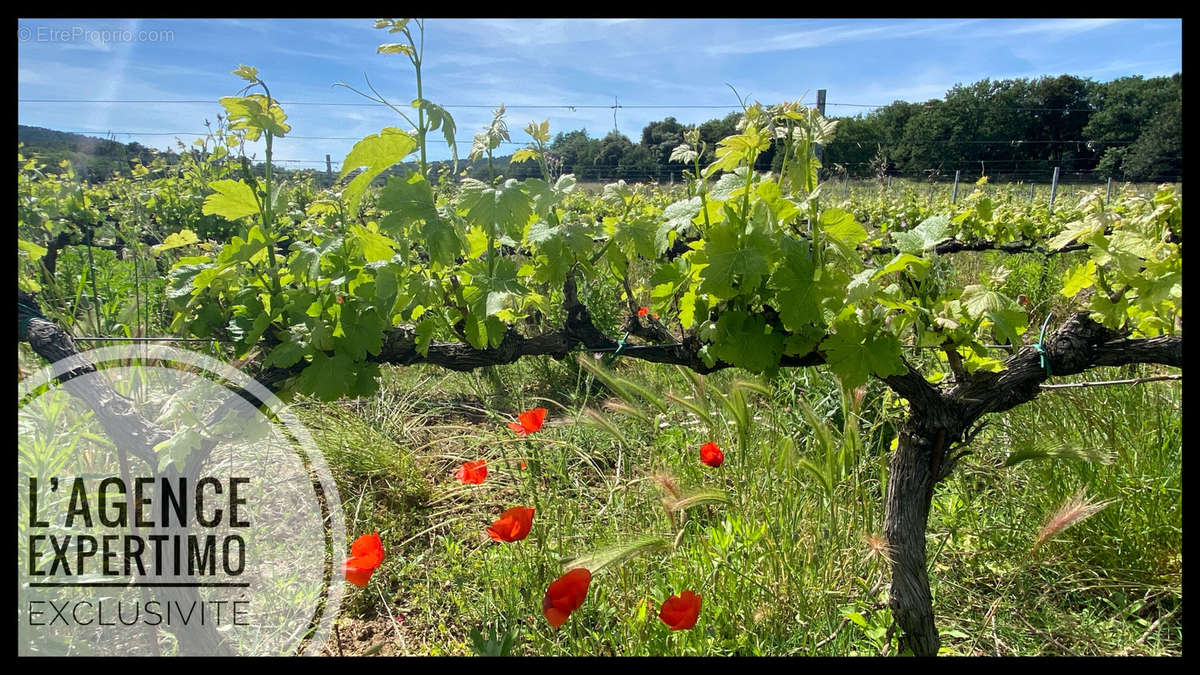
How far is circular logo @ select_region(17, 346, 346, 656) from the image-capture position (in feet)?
4.57

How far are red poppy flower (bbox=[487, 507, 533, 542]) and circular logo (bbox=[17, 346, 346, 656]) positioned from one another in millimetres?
581

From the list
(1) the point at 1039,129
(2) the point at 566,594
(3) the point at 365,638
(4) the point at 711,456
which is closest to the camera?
(2) the point at 566,594

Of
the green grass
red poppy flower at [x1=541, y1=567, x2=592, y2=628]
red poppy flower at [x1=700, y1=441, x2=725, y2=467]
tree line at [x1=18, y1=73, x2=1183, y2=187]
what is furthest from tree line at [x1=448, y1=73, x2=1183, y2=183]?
red poppy flower at [x1=541, y1=567, x2=592, y2=628]

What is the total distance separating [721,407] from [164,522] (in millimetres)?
1874

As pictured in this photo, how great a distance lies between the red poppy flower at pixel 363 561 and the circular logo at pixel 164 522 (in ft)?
1.17

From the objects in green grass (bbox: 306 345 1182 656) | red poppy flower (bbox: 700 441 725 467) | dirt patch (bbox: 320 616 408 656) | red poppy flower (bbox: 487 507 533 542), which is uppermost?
red poppy flower (bbox: 700 441 725 467)

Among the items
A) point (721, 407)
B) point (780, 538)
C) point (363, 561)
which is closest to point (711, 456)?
point (780, 538)

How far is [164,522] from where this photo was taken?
57.9 inches

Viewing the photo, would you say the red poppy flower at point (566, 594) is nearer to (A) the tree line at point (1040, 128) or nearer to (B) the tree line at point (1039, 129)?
(B) the tree line at point (1039, 129)

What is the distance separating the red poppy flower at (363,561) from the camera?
1400mm

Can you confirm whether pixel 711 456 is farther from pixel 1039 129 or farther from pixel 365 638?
pixel 1039 129

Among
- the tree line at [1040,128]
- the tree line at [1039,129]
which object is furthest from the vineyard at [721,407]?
the tree line at [1040,128]

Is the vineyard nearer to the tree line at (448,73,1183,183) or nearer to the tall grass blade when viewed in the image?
the tall grass blade
